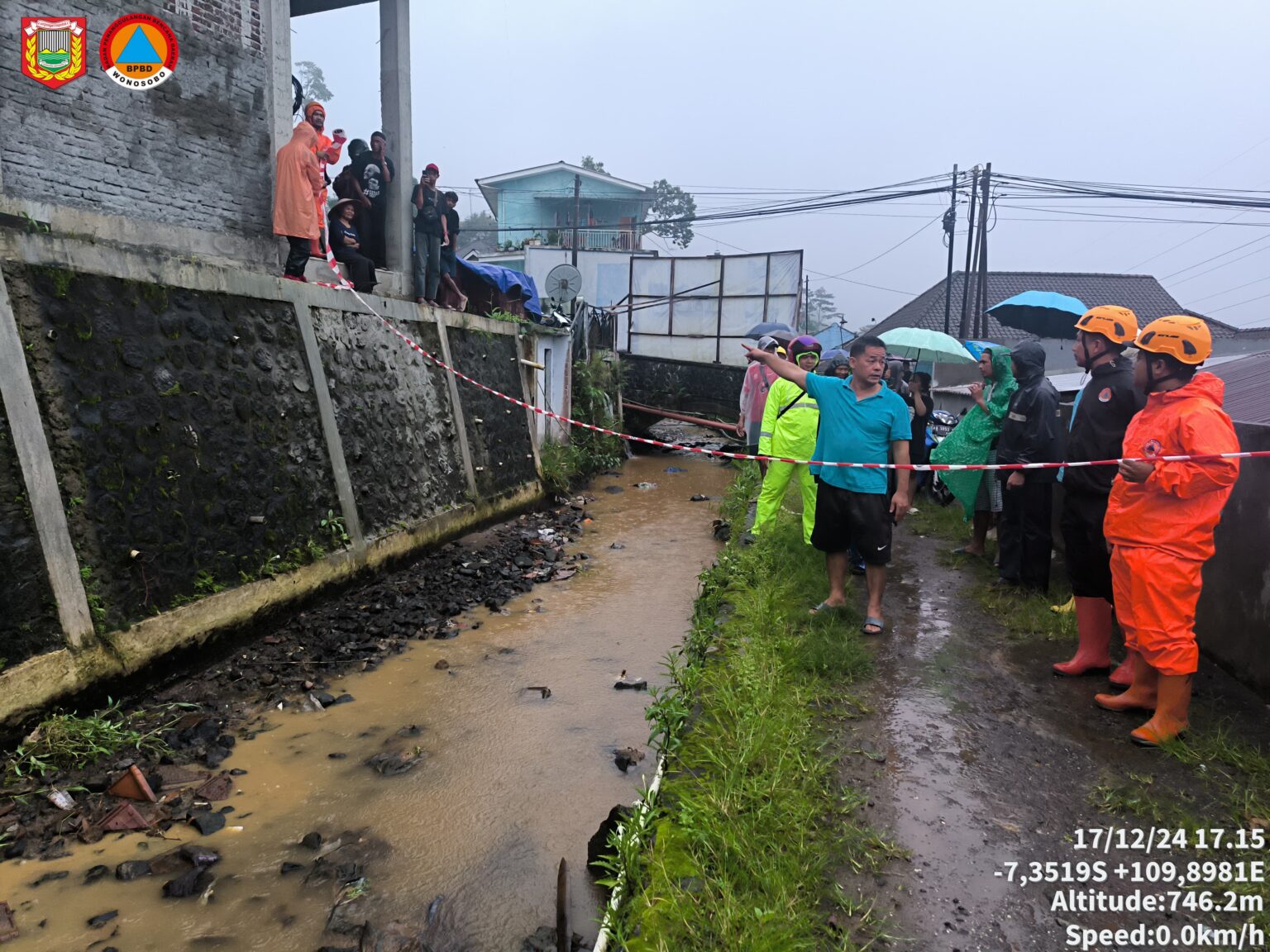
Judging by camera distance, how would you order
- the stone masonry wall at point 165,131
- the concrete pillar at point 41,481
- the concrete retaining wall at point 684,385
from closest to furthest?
the concrete pillar at point 41,481, the stone masonry wall at point 165,131, the concrete retaining wall at point 684,385

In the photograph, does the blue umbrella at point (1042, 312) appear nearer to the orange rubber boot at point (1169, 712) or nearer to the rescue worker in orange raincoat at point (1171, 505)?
the rescue worker in orange raincoat at point (1171, 505)

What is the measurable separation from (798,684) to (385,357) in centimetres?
538

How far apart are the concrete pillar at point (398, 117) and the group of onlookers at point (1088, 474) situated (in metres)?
5.58

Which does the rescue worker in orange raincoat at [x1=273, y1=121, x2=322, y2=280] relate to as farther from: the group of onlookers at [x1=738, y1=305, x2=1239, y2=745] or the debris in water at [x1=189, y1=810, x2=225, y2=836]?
the debris in water at [x1=189, y1=810, x2=225, y2=836]

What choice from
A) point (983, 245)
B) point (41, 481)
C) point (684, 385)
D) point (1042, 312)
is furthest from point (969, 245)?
point (41, 481)

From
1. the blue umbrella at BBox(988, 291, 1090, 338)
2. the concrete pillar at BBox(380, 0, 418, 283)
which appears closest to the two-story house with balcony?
the concrete pillar at BBox(380, 0, 418, 283)

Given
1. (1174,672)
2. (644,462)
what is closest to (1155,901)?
(1174,672)

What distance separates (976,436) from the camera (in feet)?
19.9

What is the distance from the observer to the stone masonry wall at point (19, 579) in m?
3.69

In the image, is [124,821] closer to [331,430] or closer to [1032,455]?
[331,430]

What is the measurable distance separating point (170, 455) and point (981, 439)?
5.72 meters

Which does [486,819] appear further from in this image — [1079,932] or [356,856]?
[1079,932]

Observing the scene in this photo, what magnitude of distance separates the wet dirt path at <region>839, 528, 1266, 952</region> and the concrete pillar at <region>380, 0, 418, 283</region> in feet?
25.0

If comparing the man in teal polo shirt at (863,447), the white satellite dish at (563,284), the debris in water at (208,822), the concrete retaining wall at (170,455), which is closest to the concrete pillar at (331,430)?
the concrete retaining wall at (170,455)
